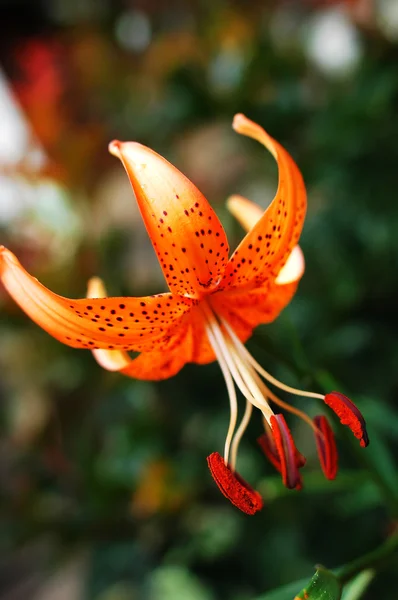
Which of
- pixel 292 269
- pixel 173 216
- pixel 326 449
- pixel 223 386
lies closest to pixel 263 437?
pixel 326 449

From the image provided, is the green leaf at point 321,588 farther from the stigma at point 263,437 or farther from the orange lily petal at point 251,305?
the orange lily petal at point 251,305

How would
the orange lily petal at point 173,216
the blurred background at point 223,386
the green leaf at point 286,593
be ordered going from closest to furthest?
the orange lily petal at point 173,216
the green leaf at point 286,593
the blurred background at point 223,386

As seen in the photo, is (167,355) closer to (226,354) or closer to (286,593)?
(226,354)

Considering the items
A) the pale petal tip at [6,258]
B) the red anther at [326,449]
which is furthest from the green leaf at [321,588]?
the pale petal tip at [6,258]

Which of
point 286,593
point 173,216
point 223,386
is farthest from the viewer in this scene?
point 223,386

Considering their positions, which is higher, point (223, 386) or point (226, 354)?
point (226, 354)

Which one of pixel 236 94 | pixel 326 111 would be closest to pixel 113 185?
pixel 236 94

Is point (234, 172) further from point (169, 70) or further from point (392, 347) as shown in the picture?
point (392, 347)
